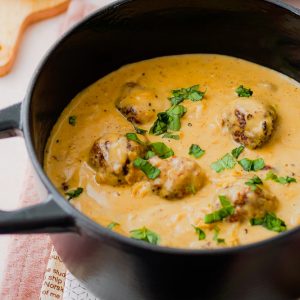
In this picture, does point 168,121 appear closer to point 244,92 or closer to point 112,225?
point 244,92

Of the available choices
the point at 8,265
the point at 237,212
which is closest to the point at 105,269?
the point at 237,212

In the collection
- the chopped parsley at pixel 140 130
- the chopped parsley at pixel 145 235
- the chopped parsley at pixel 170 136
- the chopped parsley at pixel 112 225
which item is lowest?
the chopped parsley at pixel 112 225

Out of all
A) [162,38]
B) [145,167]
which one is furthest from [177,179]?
[162,38]

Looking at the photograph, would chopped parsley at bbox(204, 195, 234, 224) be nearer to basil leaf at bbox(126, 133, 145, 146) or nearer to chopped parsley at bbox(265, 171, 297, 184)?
chopped parsley at bbox(265, 171, 297, 184)

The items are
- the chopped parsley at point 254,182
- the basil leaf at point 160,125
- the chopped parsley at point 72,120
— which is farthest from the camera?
the chopped parsley at point 72,120

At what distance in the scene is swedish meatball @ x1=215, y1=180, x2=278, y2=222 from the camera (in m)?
2.10

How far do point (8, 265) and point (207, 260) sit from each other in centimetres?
115

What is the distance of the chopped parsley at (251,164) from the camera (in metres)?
2.35

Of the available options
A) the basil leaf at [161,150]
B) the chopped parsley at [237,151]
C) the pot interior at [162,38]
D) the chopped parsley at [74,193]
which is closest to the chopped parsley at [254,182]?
the chopped parsley at [237,151]

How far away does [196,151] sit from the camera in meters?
2.41

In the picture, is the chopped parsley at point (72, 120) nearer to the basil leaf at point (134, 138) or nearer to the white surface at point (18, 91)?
the basil leaf at point (134, 138)

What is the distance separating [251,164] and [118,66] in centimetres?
83

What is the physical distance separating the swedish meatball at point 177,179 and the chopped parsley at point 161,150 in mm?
142

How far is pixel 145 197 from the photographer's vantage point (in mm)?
2232
